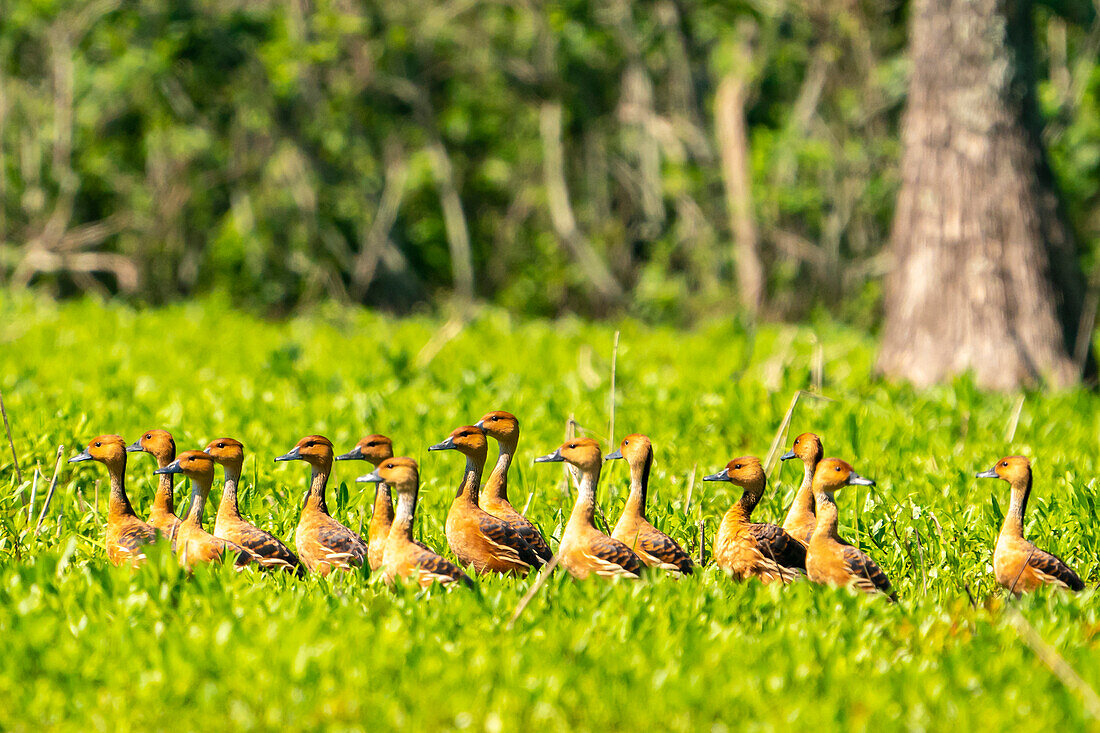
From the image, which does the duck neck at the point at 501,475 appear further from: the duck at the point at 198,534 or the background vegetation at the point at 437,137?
the background vegetation at the point at 437,137

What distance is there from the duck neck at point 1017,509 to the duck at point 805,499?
26.3 inches

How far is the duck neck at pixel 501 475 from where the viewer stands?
418 cm

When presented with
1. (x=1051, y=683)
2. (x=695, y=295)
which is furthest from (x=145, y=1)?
(x=1051, y=683)

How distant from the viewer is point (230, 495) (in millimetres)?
3986

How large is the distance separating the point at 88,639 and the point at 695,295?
1673 centimetres

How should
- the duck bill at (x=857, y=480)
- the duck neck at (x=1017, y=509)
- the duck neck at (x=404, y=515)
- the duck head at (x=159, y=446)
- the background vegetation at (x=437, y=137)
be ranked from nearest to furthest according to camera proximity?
the duck bill at (x=857, y=480) → the duck neck at (x=404, y=515) → the duck neck at (x=1017, y=509) → the duck head at (x=159, y=446) → the background vegetation at (x=437, y=137)

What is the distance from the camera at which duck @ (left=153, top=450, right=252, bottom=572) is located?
396 cm

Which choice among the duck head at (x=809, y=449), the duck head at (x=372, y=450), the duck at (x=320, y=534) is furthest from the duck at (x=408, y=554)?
the duck head at (x=809, y=449)

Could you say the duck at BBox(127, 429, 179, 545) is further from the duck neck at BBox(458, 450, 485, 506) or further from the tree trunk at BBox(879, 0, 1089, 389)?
the tree trunk at BBox(879, 0, 1089, 389)

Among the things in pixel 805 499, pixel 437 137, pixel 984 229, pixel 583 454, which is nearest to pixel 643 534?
pixel 583 454

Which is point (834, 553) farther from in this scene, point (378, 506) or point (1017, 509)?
point (378, 506)

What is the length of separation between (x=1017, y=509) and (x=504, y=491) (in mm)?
1844

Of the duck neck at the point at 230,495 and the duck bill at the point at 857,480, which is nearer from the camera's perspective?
the duck bill at the point at 857,480

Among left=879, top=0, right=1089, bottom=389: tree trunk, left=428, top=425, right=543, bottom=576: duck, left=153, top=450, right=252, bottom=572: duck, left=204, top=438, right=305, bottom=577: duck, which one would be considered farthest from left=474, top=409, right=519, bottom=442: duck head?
left=879, top=0, right=1089, bottom=389: tree trunk
